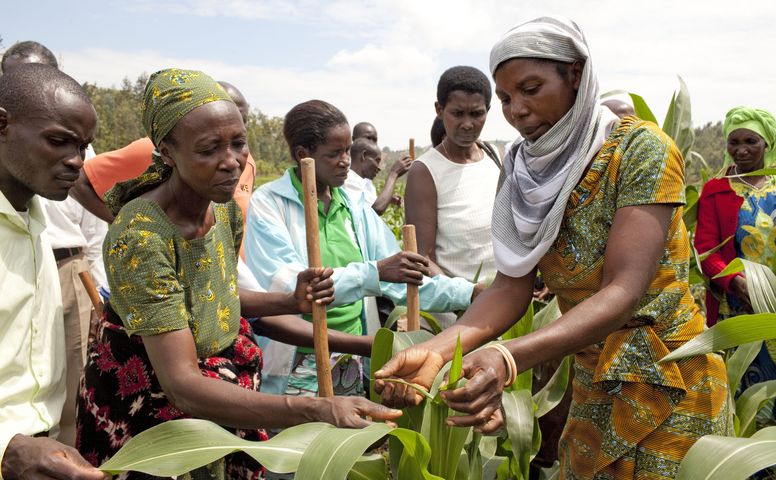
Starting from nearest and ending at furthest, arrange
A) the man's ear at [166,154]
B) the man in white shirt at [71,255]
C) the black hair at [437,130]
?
the man's ear at [166,154] < the man in white shirt at [71,255] < the black hair at [437,130]

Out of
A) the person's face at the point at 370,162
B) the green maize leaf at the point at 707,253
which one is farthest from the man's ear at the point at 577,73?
the person's face at the point at 370,162

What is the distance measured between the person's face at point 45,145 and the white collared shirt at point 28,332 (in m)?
0.09

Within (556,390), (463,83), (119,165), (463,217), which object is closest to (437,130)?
(463,83)

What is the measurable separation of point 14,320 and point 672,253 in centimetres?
151

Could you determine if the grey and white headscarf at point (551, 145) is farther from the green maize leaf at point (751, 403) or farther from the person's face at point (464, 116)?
the person's face at point (464, 116)

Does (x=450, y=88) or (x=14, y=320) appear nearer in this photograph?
(x=14, y=320)

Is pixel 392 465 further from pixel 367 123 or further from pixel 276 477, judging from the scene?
pixel 367 123

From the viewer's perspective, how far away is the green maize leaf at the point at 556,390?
8.02 ft

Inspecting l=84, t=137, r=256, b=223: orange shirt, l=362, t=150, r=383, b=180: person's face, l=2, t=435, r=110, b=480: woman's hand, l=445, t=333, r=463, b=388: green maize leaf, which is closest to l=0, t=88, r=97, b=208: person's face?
l=2, t=435, r=110, b=480: woman's hand

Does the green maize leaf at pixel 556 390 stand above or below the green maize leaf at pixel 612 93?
below

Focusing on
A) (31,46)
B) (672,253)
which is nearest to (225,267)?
(672,253)

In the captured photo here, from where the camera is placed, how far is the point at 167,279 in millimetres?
1529

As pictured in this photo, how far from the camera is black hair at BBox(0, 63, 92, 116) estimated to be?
1561mm

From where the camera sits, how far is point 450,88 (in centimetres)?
349
